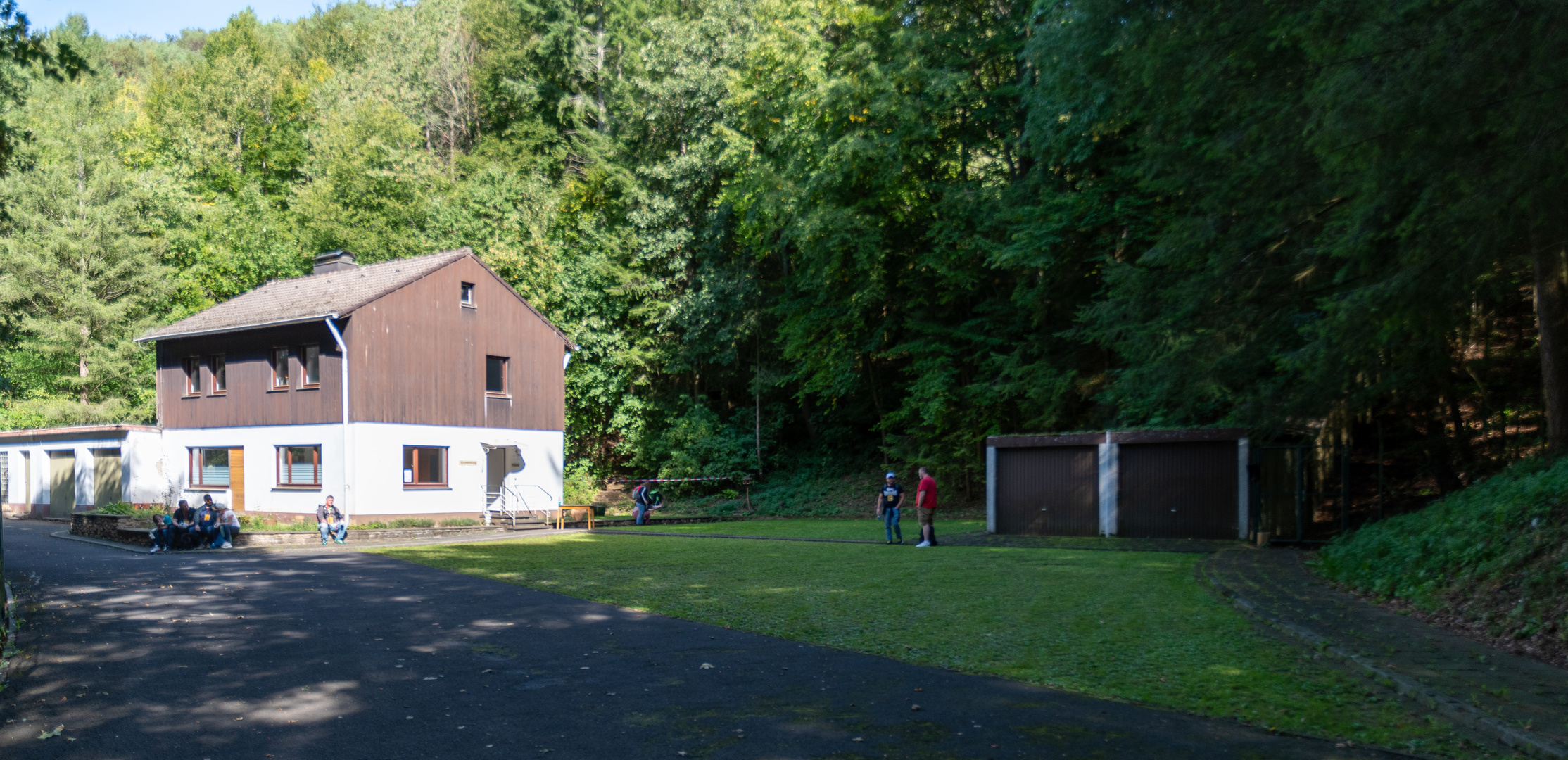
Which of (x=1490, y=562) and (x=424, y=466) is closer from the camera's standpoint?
(x=1490, y=562)

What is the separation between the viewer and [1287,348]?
1823cm

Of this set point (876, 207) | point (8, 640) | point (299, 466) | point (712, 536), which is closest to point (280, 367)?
point (299, 466)

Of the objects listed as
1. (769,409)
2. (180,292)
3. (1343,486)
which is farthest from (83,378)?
(1343,486)

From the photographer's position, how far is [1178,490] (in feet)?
67.1

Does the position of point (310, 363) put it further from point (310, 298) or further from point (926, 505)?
point (926, 505)

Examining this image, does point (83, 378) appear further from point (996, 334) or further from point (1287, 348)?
point (1287, 348)

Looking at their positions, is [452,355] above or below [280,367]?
above

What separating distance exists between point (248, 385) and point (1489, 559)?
30.3m

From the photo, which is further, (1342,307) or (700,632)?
(1342,307)

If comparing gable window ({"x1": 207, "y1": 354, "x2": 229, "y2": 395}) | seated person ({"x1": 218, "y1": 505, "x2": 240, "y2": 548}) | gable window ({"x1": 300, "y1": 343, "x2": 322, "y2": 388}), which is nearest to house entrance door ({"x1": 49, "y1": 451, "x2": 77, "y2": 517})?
gable window ({"x1": 207, "y1": 354, "x2": 229, "y2": 395})

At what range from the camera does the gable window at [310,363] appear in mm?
29016

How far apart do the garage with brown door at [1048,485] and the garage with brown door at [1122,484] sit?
0.05 ft

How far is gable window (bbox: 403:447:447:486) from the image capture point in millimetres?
29234

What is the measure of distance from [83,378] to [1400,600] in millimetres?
48459
